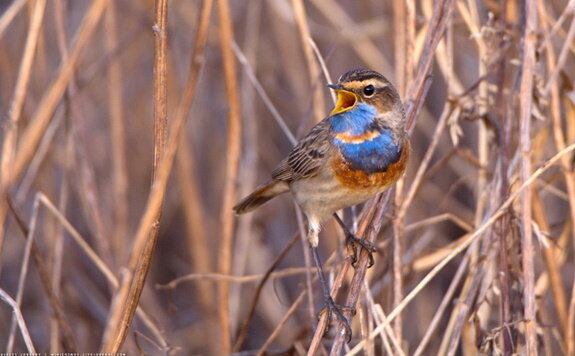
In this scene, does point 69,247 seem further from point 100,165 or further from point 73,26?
point 73,26

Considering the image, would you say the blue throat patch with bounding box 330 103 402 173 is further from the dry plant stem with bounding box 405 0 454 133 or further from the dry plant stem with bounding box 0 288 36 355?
the dry plant stem with bounding box 0 288 36 355

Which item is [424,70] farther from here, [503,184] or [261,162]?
[261,162]

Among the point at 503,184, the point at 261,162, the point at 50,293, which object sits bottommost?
the point at 50,293

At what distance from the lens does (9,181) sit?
2801 mm

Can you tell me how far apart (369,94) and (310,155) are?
46 centimetres

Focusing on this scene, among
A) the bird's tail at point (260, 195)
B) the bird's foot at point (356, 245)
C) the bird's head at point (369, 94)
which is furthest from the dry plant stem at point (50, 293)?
the bird's head at point (369, 94)

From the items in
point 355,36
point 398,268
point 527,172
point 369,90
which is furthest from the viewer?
point 355,36

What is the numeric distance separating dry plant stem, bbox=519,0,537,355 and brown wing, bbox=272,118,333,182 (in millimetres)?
912

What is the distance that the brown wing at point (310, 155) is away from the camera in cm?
361

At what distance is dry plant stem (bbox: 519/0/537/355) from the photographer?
284 cm

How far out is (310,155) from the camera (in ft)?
12.0

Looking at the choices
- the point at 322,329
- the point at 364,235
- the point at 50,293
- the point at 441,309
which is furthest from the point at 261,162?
the point at 322,329

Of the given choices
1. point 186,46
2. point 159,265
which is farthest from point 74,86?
point 159,265

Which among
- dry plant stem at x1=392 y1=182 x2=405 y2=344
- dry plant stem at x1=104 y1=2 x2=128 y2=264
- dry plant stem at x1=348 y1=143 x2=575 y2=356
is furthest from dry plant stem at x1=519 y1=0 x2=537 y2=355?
dry plant stem at x1=104 y1=2 x2=128 y2=264
